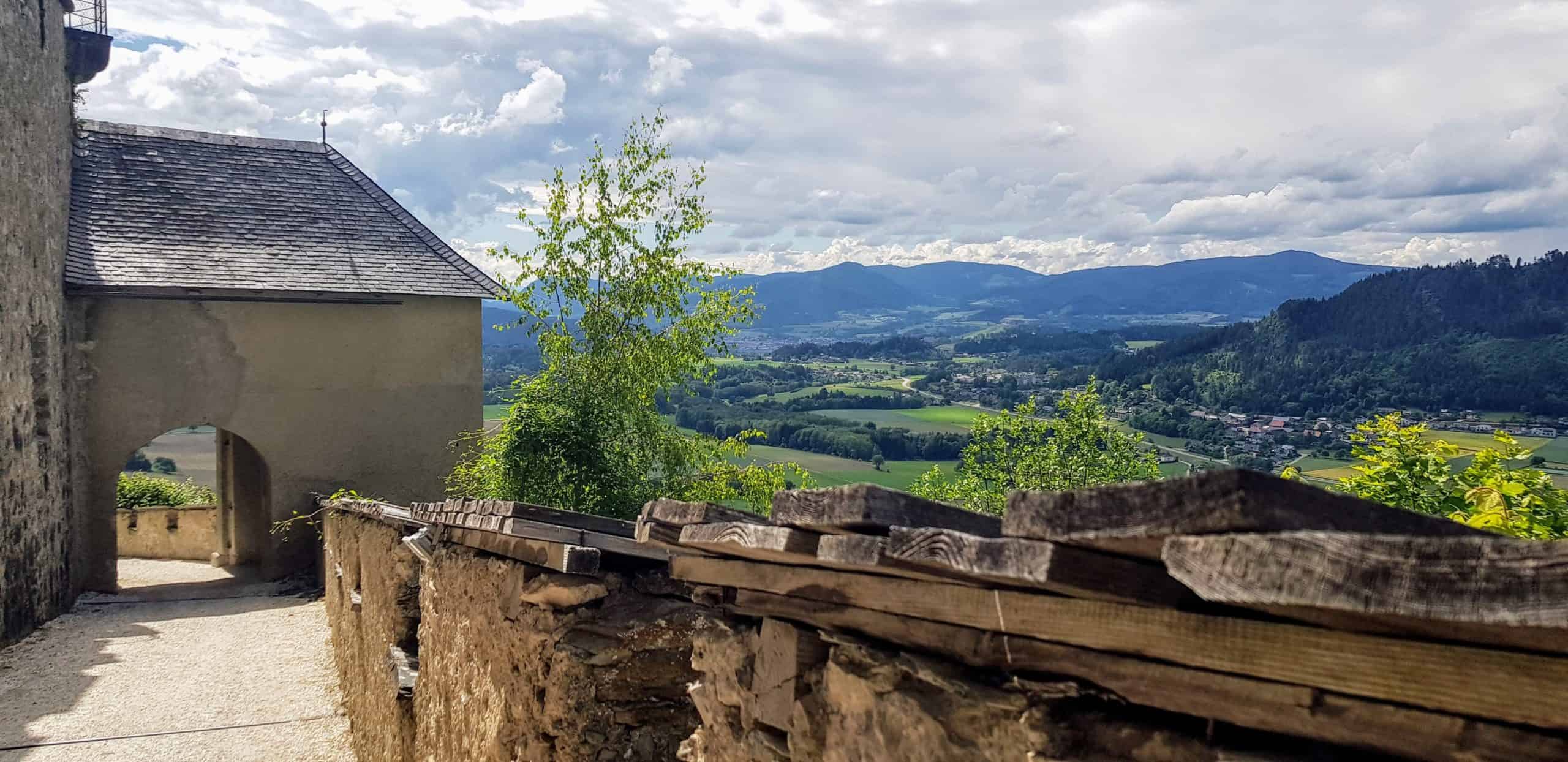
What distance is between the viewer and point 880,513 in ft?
6.08

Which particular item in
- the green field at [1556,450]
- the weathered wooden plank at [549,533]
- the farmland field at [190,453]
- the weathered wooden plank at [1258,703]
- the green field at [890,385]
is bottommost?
the farmland field at [190,453]

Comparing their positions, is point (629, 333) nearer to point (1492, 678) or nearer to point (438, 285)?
point (438, 285)

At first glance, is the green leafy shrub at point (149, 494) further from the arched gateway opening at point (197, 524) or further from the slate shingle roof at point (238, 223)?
the slate shingle roof at point (238, 223)

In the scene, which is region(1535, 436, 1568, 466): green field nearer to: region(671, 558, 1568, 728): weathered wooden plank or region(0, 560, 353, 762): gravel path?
region(671, 558, 1568, 728): weathered wooden plank

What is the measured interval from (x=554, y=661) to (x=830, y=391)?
4478cm

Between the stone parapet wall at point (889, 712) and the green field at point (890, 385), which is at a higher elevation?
the stone parapet wall at point (889, 712)

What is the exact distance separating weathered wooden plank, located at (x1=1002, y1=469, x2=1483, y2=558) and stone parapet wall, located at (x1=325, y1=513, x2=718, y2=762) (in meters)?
1.64

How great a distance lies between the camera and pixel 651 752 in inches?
154

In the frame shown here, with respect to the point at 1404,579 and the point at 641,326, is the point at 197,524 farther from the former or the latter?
the point at 1404,579

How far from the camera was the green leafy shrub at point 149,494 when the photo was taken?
22422mm

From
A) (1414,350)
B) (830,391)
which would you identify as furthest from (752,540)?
(830,391)

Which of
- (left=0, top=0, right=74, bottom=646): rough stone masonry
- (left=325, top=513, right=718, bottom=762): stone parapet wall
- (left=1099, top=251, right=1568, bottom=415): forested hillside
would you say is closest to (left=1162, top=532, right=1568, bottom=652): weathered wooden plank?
(left=325, top=513, right=718, bottom=762): stone parapet wall

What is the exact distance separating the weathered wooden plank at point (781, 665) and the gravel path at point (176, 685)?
7.50 m

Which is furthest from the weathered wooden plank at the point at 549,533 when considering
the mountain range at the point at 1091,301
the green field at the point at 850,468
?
the mountain range at the point at 1091,301
